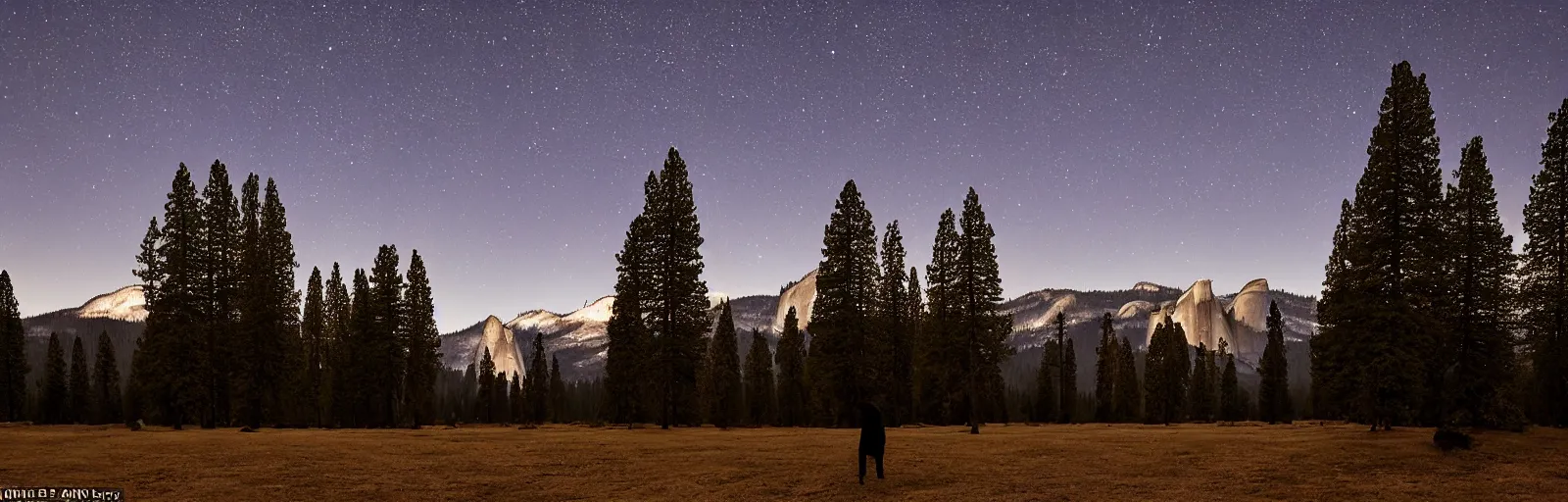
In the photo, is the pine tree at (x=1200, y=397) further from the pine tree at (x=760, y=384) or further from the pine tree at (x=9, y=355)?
the pine tree at (x=9, y=355)

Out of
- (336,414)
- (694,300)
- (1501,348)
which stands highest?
(694,300)

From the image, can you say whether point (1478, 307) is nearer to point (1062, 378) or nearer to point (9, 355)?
point (1062, 378)

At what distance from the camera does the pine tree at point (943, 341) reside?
64.3 m

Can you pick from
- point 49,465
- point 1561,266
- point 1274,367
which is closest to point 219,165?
point 49,465

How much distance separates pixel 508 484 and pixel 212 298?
42.2m

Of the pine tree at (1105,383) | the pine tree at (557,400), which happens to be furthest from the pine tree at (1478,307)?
the pine tree at (557,400)

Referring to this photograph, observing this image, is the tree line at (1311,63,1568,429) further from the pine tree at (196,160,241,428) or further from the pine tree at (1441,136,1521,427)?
the pine tree at (196,160,241,428)

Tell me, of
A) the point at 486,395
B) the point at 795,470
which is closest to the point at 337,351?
the point at 486,395

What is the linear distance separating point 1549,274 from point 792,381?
56.7 metres

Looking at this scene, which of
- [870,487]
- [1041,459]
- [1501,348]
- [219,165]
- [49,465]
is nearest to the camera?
[870,487]

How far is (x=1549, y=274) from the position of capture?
1678 inches

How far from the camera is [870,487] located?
18172 millimetres

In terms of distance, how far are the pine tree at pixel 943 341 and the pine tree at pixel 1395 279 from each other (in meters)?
27.4

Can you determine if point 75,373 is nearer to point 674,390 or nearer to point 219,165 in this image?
point 219,165
